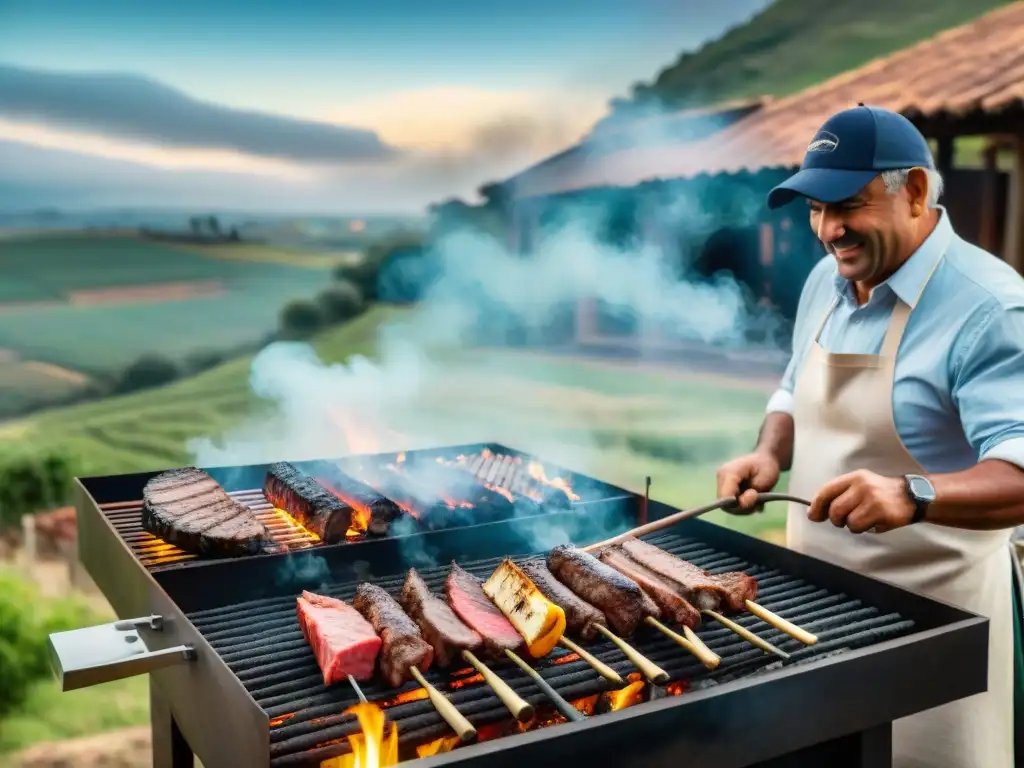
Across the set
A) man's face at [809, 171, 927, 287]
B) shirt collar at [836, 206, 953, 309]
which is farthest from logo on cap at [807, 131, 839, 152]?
shirt collar at [836, 206, 953, 309]

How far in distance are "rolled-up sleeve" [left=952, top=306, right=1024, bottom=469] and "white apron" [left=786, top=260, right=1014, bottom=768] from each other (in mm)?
233

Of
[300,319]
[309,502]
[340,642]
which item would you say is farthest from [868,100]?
[340,642]

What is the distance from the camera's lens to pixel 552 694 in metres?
1.83

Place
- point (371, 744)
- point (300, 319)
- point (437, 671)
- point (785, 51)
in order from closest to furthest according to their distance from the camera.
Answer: point (371, 744), point (437, 671), point (300, 319), point (785, 51)

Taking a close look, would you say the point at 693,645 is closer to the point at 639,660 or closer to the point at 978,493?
the point at 639,660

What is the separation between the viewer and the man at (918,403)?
232cm

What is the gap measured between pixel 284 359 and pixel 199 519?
5.41 metres

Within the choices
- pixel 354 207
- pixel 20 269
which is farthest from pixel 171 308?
pixel 354 207

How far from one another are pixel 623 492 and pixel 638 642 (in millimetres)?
1163

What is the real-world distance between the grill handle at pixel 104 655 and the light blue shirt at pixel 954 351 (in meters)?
2.13

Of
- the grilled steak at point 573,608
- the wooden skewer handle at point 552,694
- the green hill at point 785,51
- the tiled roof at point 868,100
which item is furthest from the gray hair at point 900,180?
the green hill at point 785,51

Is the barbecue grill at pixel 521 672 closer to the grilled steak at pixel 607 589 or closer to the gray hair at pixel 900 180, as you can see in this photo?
the grilled steak at pixel 607 589

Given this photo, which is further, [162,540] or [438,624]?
[162,540]

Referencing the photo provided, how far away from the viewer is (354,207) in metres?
8.05
